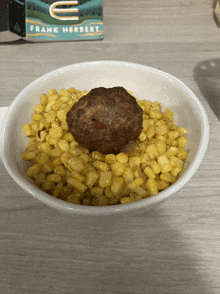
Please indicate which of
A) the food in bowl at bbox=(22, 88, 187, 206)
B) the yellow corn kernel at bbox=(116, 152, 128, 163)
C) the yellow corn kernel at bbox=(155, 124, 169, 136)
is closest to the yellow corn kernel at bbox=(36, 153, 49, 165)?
the food in bowl at bbox=(22, 88, 187, 206)

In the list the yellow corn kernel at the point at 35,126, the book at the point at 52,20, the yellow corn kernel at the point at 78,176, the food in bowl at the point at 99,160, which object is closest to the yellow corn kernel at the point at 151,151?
the food in bowl at the point at 99,160

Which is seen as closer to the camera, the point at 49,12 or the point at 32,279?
the point at 32,279

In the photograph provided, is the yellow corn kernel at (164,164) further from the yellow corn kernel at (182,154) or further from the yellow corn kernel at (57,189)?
the yellow corn kernel at (57,189)

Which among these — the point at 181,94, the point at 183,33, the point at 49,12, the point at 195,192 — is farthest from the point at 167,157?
the point at 49,12

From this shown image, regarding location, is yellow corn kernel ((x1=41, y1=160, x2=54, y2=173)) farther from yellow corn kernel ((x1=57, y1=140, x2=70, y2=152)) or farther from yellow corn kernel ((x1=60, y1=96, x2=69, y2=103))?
yellow corn kernel ((x1=60, y1=96, x2=69, y2=103))

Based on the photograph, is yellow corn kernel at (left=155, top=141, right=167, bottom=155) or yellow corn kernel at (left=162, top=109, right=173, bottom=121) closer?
yellow corn kernel at (left=155, top=141, right=167, bottom=155)

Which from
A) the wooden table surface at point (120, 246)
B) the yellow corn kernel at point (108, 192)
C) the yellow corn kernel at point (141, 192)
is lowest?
the wooden table surface at point (120, 246)

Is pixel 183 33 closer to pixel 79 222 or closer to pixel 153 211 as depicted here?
pixel 153 211
